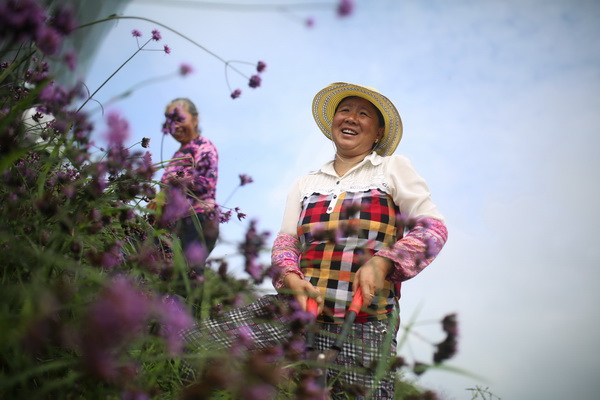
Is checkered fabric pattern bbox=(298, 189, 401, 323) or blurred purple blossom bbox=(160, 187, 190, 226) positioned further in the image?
checkered fabric pattern bbox=(298, 189, 401, 323)

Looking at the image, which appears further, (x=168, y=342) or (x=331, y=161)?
(x=331, y=161)

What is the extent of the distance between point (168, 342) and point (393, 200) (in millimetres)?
1348

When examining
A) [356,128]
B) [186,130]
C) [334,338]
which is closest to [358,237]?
[334,338]

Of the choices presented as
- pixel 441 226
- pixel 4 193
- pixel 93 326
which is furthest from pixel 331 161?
pixel 93 326

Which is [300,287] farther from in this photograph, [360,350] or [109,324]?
[109,324]

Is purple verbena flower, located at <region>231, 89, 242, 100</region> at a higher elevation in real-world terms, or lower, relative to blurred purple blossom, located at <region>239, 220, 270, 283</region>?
higher

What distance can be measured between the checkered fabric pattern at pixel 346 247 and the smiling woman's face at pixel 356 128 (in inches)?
11.7

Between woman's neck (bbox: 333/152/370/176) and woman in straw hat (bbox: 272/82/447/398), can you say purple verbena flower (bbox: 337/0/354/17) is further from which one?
woman's neck (bbox: 333/152/370/176)

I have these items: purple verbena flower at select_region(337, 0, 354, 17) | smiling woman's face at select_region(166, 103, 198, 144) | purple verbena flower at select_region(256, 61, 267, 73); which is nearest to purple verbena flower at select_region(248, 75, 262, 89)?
purple verbena flower at select_region(256, 61, 267, 73)

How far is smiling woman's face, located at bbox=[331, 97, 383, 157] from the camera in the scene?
6.88 feet

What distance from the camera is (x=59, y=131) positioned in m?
1.36

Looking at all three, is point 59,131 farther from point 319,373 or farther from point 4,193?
point 319,373

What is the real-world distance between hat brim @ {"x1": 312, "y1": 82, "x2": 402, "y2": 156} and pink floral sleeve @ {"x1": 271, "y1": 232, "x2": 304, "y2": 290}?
2.27 ft

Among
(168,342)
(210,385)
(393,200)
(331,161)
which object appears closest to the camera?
(210,385)
